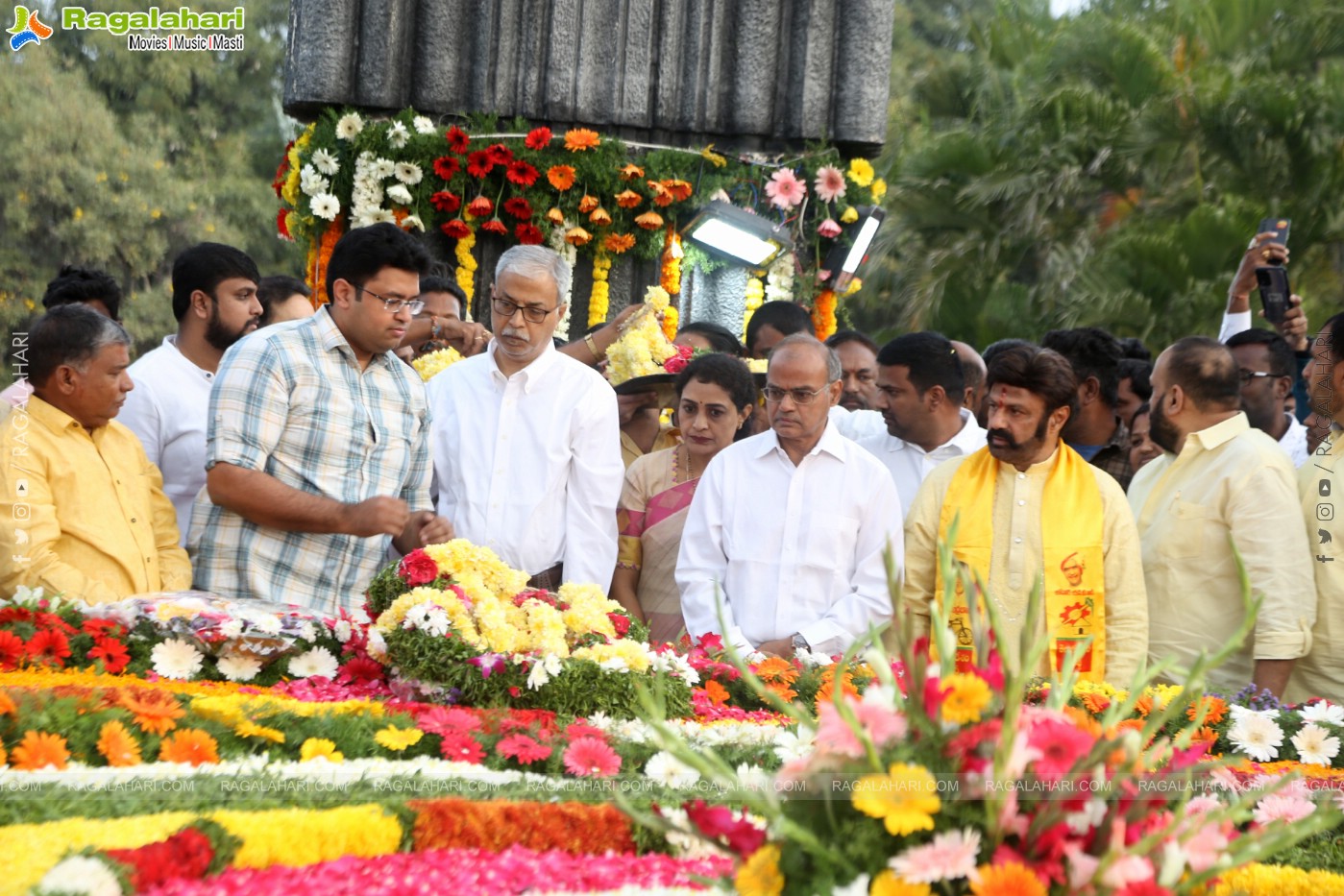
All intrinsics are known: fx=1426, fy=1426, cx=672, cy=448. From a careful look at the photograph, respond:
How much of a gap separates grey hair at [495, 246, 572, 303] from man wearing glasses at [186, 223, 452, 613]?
42 centimetres

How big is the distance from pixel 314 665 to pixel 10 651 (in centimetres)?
80

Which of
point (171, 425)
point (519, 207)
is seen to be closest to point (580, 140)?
point (519, 207)

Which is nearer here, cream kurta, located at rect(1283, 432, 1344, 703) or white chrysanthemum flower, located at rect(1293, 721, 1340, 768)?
white chrysanthemum flower, located at rect(1293, 721, 1340, 768)

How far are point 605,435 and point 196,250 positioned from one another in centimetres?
175

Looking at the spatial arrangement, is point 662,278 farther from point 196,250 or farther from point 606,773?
point 606,773

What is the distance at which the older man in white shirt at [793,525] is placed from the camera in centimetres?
487

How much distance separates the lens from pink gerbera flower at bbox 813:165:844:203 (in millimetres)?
8016

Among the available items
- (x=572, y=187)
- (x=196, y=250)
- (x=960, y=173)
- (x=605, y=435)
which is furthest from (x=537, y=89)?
(x=960, y=173)

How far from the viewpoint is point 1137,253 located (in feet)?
43.6

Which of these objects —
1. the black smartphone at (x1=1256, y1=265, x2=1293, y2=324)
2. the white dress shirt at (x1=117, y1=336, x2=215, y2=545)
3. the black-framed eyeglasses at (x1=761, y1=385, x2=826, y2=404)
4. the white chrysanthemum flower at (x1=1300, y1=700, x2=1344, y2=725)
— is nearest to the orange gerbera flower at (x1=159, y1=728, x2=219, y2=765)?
the white dress shirt at (x1=117, y1=336, x2=215, y2=545)

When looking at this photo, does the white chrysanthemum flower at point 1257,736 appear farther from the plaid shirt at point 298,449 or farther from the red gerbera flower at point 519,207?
the red gerbera flower at point 519,207

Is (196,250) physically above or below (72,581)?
above

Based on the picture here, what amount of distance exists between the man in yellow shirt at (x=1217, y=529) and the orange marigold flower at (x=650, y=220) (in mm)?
3279

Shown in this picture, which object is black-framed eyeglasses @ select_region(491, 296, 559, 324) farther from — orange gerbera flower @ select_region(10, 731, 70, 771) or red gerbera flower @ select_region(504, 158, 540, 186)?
red gerbera flower @ select_region(504, 158, 540, 186)
